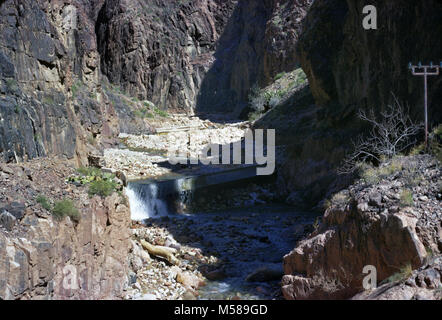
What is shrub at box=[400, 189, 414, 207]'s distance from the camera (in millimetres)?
8875

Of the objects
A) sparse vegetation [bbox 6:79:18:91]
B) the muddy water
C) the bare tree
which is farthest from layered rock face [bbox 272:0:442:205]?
sparse vegetation [bbox 6:79:18:91]

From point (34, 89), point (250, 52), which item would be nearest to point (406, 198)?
point (34, 89)

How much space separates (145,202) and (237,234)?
5.40 m

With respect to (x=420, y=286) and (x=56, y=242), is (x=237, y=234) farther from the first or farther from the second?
(x=420, y=286)

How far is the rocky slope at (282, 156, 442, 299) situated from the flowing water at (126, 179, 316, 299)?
1638 millimetres

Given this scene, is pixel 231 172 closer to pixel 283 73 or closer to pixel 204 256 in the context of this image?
pixel 204 256

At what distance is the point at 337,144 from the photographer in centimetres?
2092

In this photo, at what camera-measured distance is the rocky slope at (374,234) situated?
8.45 meters

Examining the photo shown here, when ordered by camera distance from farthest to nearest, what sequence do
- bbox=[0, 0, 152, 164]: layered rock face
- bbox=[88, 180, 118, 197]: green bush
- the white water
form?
the white water, bbox=[88, 180, 118, 197]: green bush, bbox=[0, 0, 152, 164]: layered rock face

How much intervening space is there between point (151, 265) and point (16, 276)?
5.11m

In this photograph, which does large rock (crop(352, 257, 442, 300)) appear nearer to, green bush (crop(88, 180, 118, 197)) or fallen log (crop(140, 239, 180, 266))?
green bush (crop(88, 180, 118, 197))

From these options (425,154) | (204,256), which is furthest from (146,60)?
(425,154)

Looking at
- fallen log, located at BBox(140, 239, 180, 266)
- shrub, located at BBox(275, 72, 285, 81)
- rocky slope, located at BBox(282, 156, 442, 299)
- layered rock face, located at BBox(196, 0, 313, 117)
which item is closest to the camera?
rocky slope, located at BBox(282, 156, 442, 299)
